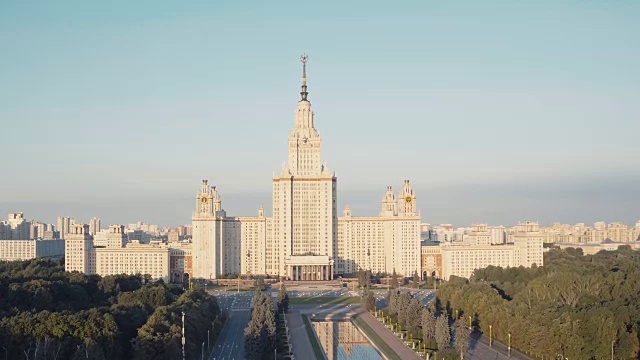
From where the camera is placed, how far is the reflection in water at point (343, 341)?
45.1m

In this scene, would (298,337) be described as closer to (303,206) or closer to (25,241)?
(303,206)

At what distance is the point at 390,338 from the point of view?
165 feet

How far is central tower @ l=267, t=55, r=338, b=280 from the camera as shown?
85875 millimetres

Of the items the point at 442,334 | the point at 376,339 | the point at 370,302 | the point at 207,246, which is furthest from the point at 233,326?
the point at 207,246

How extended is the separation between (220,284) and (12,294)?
33.8 m

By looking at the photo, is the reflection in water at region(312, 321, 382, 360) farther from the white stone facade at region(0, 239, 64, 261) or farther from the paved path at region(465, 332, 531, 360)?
the white stone facade at region(0, 239, 64, 261)

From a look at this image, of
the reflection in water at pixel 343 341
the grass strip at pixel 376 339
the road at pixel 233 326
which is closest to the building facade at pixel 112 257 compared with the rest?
the road at pixel 233 326

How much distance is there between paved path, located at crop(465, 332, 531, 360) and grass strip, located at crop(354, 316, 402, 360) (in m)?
3.82

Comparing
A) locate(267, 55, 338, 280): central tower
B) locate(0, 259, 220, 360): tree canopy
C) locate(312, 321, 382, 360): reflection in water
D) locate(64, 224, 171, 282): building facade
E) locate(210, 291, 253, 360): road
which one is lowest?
locate(312, 321, 382, 360): reflection in water

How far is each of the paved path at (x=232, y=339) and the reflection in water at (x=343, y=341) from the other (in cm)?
441

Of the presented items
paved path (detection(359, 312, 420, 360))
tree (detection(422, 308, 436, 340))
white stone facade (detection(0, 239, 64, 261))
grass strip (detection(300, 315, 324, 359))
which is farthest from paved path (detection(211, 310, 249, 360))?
white stone facade (detection(0, 239, 64, 261))

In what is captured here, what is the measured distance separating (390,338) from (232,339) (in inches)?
344

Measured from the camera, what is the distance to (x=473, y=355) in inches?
1746

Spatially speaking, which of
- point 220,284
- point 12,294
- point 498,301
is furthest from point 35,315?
point 220,284
